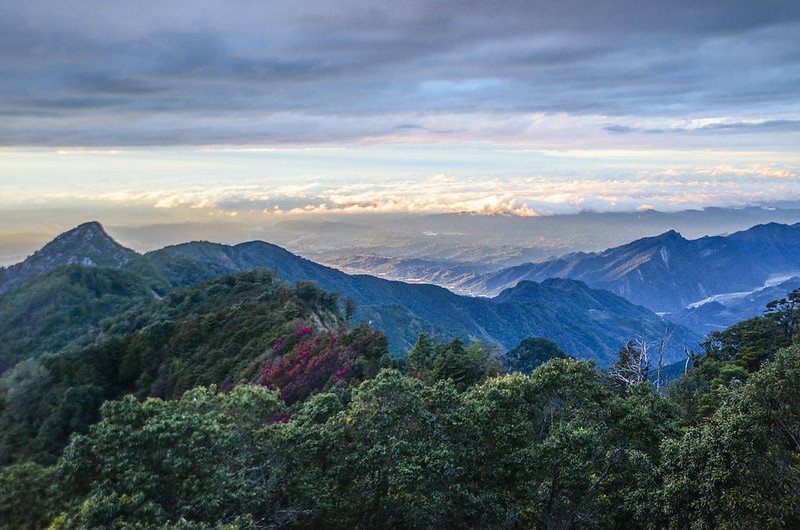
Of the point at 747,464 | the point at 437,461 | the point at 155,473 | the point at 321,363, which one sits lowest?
the point at 321,363

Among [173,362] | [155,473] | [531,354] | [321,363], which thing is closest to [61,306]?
[173,362]

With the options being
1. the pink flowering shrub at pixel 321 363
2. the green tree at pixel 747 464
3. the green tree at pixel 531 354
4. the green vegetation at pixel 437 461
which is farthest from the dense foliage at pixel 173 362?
the green tree at pixel 531 354

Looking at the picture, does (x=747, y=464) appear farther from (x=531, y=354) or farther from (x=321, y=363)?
(x=531, y=354)

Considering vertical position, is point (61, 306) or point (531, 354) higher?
point (61, 306)

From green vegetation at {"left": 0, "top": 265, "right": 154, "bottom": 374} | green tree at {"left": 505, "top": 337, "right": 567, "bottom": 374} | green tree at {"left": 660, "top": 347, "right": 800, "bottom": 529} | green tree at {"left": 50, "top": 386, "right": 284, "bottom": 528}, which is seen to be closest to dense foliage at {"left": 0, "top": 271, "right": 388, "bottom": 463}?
green tree at {"left": 50, "top": 386, "right": 284, "bottom": 528}

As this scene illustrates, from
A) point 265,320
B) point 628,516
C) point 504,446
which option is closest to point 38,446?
point 265,320

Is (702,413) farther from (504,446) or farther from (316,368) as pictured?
(316,368)

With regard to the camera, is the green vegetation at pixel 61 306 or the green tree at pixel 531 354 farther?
the green vegetation at pixel 61 306

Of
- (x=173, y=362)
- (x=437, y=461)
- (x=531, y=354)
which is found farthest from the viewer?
(x=531, y=354)

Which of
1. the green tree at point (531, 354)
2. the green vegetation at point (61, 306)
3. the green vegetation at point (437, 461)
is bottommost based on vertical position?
the green tree at point (531, 354)

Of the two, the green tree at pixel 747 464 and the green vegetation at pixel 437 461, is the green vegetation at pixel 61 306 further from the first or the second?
the green tree at pixel 747 464

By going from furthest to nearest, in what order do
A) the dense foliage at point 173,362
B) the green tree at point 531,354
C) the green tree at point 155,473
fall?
the green tree at point 531,354 → the dense foliage at point 173,362 → the green tree at point 155,473

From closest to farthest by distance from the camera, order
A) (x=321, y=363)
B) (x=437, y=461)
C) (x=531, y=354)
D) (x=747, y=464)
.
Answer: (x=747, y=464), (x=437, y=461), (x=321, y=363), (x=531, y=354)

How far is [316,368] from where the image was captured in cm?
5969
